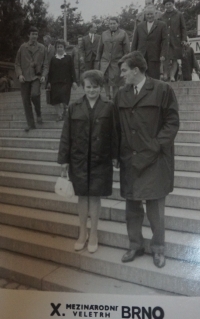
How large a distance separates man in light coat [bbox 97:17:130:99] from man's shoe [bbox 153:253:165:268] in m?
3.02

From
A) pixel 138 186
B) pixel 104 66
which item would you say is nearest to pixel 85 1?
pixel 138 186

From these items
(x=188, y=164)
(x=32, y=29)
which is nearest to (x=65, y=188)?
(x=188, y=164)

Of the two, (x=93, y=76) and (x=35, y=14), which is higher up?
(x=35, y=14)

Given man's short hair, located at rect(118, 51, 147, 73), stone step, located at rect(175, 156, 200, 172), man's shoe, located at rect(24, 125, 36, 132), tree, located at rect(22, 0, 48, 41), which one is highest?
tree, located at rect(22, 0, 48, 41)

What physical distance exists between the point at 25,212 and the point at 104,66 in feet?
8.89

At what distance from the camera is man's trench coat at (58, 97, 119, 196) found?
9.20 ft

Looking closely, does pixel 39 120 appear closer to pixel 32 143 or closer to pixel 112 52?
pixel 32 143

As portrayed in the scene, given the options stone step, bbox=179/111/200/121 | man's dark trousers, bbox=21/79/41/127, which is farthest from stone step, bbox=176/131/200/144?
man's dark trousers, bbox=21/79/41/127

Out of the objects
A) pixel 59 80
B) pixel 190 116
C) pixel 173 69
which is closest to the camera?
pixel 190 116

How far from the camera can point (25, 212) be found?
137 inches

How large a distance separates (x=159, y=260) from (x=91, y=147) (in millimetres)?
949

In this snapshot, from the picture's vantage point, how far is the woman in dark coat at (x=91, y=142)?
2803 mm

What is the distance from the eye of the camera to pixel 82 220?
2984mm

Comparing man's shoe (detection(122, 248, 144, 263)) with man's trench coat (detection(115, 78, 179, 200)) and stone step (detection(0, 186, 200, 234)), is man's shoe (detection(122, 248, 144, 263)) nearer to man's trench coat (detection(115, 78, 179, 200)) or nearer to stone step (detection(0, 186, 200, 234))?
stone step (detection(0, 186, 200, 234))
